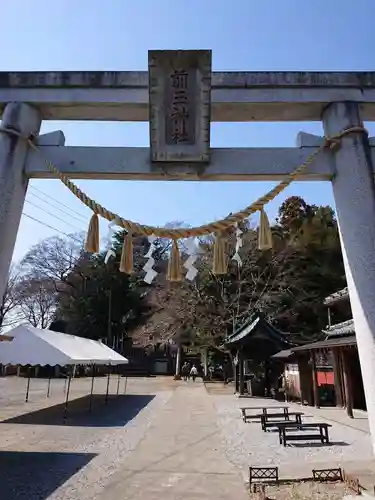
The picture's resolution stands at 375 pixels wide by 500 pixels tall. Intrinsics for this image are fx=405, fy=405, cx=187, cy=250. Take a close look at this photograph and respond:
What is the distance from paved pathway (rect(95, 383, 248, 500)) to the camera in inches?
200

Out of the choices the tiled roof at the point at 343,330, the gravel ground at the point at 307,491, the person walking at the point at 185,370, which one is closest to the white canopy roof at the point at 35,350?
the gravel ground at the point at 307,491

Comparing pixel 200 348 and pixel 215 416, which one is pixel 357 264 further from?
pixel 200 348

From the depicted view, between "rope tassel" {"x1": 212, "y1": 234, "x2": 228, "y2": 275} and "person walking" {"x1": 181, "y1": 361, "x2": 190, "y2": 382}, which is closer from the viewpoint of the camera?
"rope tassel" {"x1": 212, "y1": 234, "x2": 228, "y2": 275}

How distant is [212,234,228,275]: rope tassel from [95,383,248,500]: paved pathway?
2762 millimetres

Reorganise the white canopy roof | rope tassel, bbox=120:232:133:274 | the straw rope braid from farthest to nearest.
Answer: the white canopy roof
rope tassel, bbox=120:232:133:274
the straw rope braid

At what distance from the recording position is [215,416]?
42.1ft

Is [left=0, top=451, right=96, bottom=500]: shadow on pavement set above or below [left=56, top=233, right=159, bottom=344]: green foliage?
below

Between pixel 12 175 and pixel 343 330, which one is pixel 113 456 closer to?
pixel 12 175

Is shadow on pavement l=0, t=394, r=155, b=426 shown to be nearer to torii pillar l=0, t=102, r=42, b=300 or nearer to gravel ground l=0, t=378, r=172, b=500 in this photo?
gravel ground l=0, t=378, r=172, b=500

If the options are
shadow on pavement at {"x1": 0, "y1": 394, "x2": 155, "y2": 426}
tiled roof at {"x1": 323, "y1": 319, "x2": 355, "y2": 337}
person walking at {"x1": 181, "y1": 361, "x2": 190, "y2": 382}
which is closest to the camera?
shadow on pavement at {"x1": 0, "y1": 394, "x2": 155, "y2": 426}

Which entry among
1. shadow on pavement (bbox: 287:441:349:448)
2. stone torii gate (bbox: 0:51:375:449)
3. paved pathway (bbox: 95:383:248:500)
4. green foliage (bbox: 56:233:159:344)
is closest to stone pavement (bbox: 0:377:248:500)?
paved pathway (bbox: 95:383:248:500)

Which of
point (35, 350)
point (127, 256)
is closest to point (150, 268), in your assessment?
point (127, 256)

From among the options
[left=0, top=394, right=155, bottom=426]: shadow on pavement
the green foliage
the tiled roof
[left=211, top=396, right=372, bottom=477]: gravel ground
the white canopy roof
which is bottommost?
[left=211, top=396, right=372, bottom=477]: gravel ground

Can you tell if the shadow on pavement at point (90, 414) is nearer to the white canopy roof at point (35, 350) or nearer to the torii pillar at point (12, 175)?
the white canopy roof at point (35, 350)
